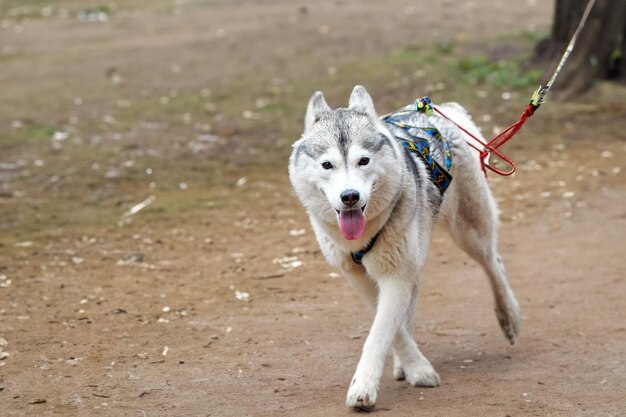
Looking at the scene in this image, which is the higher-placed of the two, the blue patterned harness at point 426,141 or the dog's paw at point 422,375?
the blue patterned harness at point 426,141

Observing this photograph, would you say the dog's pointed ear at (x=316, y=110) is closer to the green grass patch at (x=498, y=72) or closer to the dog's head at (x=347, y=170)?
the dog's head at (x=347, y=170)

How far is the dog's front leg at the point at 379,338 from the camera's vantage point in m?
5.03

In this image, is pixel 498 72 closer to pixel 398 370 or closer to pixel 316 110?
pixel 316 110

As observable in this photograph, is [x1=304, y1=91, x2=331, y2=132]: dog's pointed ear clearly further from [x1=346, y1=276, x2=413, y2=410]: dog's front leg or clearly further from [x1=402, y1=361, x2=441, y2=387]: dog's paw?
[x1=402, y1=361, x2=441, y2=387]: dog's paw

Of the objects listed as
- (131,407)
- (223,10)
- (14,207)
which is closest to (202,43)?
(223,10)

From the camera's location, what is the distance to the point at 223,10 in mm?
19484

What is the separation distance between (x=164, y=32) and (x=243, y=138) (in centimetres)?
678

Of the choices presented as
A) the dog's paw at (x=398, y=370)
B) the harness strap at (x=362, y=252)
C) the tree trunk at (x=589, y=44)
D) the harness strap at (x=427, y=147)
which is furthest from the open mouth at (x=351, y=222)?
the tree trunk at (x=589, y=44)

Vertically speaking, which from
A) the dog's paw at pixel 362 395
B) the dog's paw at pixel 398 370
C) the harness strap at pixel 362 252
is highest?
the harness strap at pixel 362 252

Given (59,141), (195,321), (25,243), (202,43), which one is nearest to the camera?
(195,321)

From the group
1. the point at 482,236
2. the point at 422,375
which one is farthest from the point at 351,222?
the point at 482,236

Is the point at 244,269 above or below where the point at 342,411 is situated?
below

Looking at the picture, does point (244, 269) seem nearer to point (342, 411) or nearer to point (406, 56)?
point (342, 411)

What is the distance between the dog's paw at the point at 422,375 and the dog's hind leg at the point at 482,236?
38.9 inches
